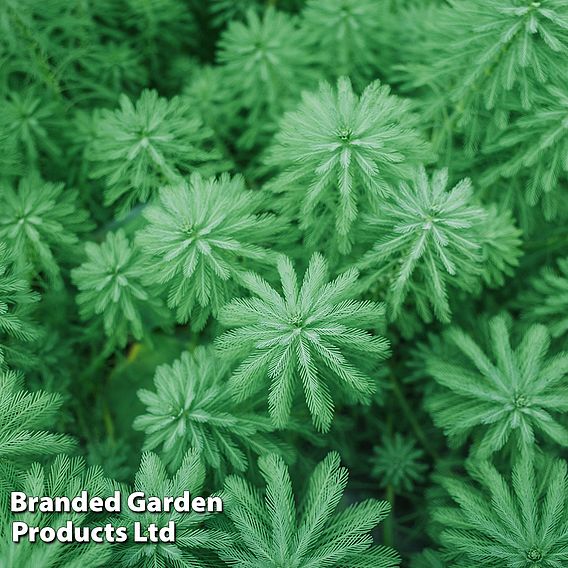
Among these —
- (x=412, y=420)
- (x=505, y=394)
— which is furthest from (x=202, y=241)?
(x=412, y=420)

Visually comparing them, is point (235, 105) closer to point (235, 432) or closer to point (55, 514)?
point (235, 432)

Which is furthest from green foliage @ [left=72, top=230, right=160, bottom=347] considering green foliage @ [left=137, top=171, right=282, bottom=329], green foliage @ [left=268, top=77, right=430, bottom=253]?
green foliage @ [left=268, top=77, right=430, bottom=253]

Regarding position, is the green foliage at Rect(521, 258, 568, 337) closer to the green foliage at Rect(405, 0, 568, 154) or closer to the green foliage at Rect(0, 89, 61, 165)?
the green foliage at Rect(405, 0, 568, 154)

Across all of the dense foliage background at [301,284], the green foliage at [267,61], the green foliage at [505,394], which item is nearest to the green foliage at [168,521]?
the dense foliage background at [301,284]

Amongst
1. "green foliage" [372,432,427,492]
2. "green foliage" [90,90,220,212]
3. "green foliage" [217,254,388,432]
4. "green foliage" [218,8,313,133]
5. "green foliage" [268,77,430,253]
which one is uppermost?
"green foliage" [218,8,313,133]

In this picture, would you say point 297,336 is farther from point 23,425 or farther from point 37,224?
point 37,224

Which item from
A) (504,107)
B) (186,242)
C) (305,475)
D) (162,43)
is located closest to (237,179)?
(186,242)

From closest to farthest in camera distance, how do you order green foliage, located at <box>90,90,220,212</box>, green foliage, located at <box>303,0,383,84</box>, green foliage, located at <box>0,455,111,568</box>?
green foliage, located at <box>0,455,111,568</box>
green foliage, located at <box>90,90,220,212</box>
green foliage, located at <box>303,0,383,84</box>
